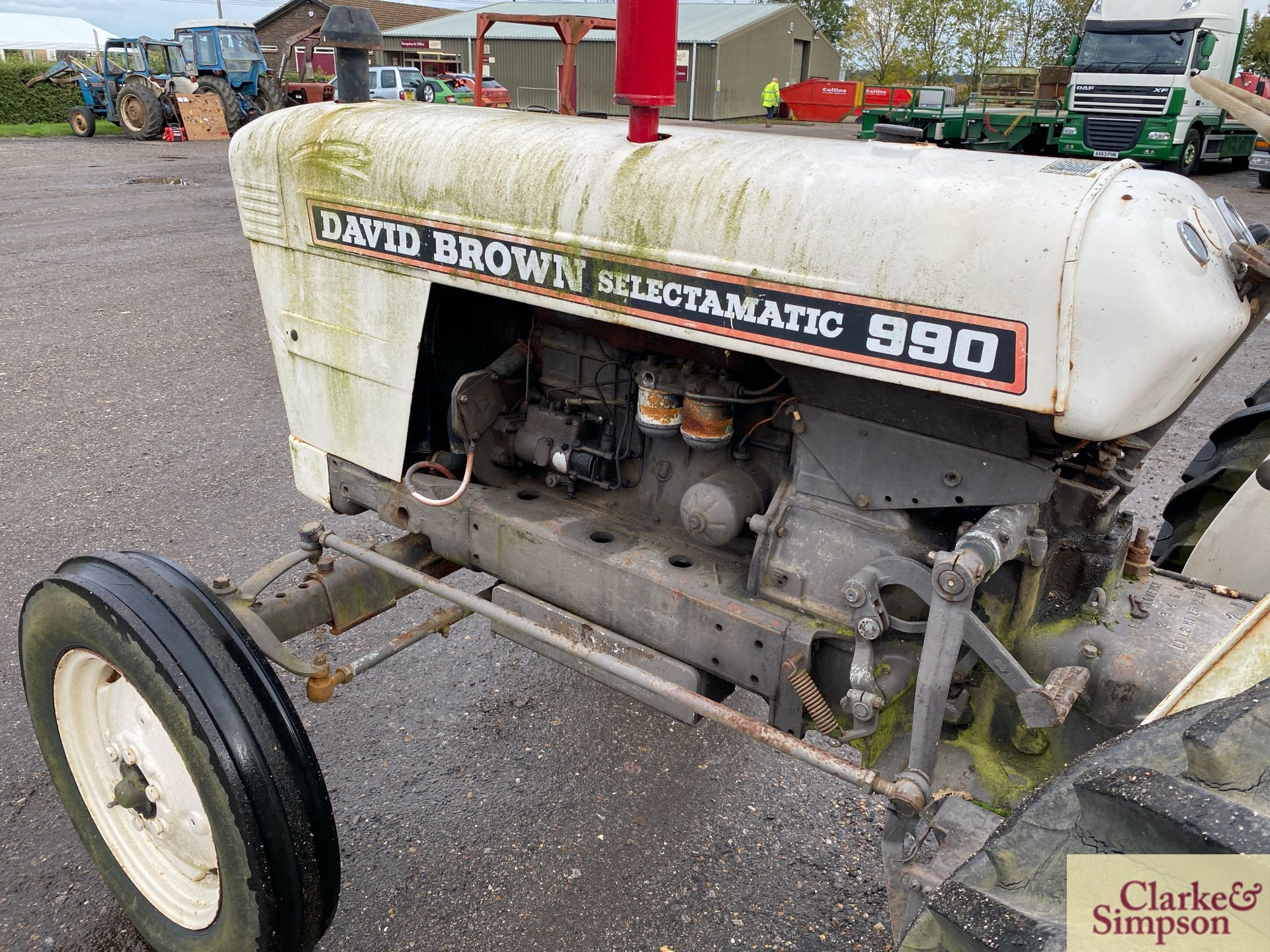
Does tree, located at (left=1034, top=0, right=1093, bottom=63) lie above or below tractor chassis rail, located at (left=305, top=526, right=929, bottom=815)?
above

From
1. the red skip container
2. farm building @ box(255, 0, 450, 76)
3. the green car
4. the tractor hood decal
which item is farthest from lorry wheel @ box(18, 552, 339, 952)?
farm building @ box(255, 0, 450, 76)

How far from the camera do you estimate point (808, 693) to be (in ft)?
6.57

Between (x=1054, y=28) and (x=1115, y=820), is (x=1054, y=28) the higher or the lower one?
the higher one

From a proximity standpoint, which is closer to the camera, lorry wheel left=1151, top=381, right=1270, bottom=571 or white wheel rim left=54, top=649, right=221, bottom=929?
white wheel rim left=54, top=649, right=221, bottom=929

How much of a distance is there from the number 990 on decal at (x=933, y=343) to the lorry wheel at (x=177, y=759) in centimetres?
137

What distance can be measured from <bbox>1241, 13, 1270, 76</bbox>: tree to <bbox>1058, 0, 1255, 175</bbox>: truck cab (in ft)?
58.7

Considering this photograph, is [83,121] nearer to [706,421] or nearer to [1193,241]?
[706,421]

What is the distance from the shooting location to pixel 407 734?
119 inches

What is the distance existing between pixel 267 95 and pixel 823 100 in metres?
17.0

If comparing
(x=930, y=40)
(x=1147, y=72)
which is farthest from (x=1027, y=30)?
(x=1147, y=72)

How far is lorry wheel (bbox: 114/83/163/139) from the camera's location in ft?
65.2

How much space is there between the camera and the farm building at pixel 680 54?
32281mm

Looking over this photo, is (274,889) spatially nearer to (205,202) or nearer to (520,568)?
(520,568)

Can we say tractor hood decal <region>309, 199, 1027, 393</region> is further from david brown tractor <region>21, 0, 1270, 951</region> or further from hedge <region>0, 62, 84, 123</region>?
hedge <region>0, 62, 84, 123</region>
